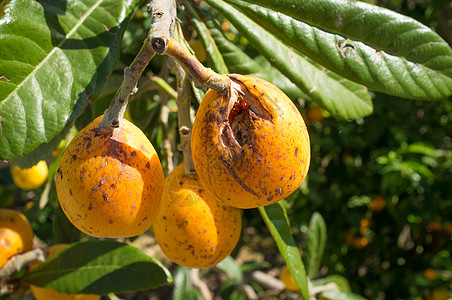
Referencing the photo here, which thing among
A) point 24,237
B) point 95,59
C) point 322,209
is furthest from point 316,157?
point 95,59

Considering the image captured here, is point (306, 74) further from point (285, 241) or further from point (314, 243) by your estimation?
point (314, 243)

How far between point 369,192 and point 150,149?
2660 mm

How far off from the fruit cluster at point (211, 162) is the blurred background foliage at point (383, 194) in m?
1.62

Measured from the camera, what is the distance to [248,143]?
64 cm

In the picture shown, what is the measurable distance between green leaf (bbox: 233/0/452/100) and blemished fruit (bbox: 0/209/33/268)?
91 cm

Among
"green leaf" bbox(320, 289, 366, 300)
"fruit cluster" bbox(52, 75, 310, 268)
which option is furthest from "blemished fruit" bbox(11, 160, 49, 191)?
"green leaf" bbox(320, 289, 366, 300)

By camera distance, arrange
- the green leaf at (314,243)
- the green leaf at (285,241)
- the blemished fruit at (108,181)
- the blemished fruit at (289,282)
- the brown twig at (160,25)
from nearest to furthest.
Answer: the brown twig at (160,25) → the blemished fruit at (108,181) → the green leaf at (285,241) → the blemished fruit at (289,282) → the green leaf at (314,243)

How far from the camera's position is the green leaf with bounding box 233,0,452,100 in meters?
0.91

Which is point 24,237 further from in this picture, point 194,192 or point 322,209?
point 322,209

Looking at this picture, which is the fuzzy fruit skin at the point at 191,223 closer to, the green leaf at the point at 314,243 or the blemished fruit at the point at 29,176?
the blemished fruit at the point at 29,176

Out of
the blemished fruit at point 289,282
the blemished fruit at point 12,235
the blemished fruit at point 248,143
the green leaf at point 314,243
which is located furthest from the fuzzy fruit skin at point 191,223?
the green leaf at point 314,243

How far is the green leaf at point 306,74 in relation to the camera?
97cm

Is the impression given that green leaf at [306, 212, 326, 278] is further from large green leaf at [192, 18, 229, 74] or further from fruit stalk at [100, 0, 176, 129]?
fruit stalk at [100, 0, 176, 129]

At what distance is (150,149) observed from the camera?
76 cm
